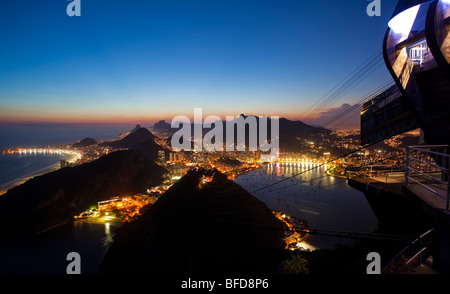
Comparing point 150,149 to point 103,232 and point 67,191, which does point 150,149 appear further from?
point 103,232

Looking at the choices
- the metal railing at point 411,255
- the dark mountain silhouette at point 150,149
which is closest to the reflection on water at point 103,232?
the metal railing at point 411,255

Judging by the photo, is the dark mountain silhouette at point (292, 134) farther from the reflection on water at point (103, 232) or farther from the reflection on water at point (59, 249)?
the reflection on water at point (59, 249)

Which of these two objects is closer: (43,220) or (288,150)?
(43,220)

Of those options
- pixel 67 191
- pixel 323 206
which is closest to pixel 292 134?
pixel 323 206
